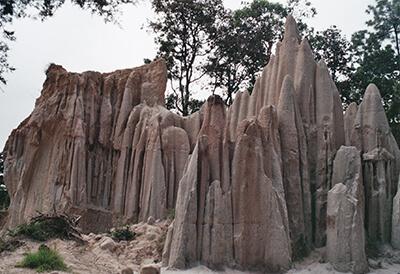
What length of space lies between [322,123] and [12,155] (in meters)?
13.7

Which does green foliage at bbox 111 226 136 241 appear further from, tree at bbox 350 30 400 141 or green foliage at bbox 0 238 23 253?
tree at bbox 350 30 400 141

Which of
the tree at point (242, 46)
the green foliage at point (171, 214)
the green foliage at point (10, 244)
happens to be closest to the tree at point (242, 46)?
the tree at point (242, 46)

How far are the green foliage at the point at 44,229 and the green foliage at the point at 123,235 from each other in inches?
61.0

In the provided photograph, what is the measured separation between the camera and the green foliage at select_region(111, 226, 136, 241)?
19.0 meters

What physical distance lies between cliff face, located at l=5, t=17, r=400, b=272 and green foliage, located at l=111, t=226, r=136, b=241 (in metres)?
2.09

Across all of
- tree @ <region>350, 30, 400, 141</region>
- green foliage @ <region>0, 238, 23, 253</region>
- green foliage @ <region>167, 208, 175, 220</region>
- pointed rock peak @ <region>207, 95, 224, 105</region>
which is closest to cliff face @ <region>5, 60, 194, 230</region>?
green foliage @ <region>167, 208, 175, 220</region>

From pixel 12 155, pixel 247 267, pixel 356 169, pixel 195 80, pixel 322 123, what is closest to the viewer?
pixel 247 267

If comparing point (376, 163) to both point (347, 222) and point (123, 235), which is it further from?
point (123, 235)

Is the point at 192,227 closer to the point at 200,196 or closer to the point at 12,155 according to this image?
the point at 200,196

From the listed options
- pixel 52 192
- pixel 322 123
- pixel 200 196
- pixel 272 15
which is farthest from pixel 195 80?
pixel 200 196

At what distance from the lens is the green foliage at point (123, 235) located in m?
19.0

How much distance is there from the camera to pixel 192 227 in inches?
644

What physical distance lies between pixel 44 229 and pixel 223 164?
5.74 meters

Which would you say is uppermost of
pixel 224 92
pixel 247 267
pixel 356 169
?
pixel 224 92
